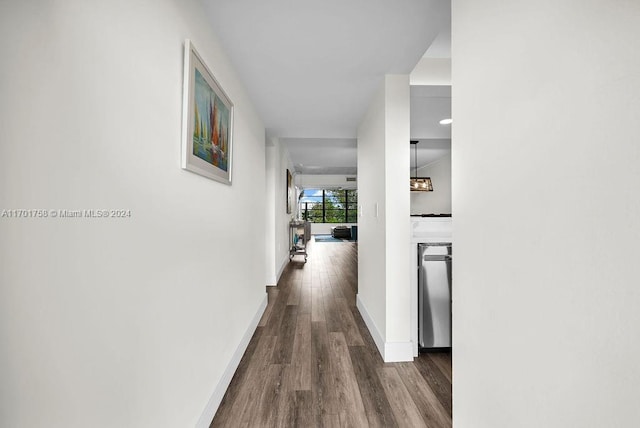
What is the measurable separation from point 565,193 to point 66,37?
1236 millimetres

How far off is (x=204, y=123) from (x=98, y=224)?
2.81 feet

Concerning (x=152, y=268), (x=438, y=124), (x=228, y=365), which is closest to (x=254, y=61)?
(x=152, y=268)

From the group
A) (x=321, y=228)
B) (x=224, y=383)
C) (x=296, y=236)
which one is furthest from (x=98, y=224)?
(x=321, y=228)

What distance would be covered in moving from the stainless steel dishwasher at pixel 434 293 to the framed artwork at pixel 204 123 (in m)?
1.73

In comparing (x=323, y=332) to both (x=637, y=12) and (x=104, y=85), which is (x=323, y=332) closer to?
(x=104, y=85)

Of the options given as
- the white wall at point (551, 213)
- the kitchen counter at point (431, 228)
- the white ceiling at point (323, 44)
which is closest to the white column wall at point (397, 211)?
the kitchen counter at point (431, 228)

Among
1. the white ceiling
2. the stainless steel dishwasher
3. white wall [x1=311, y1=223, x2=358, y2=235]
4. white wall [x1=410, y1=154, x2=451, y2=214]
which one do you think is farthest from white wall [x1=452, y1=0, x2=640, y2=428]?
white wall [x1=311, y1=223, x2=358, y2=235]

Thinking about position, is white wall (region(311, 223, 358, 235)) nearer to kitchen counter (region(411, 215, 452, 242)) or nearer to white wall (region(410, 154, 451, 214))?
white wall (region(410, 154, 451, 214))

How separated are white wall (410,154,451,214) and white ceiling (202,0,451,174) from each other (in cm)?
426

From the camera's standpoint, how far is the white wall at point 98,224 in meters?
0.57

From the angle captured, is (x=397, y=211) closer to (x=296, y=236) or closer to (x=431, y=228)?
(x=431, y=228)

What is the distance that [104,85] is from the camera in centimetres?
77

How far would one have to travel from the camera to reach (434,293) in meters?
2.36

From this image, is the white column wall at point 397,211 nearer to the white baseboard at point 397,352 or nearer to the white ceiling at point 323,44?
the white baseboard at point 397,352
